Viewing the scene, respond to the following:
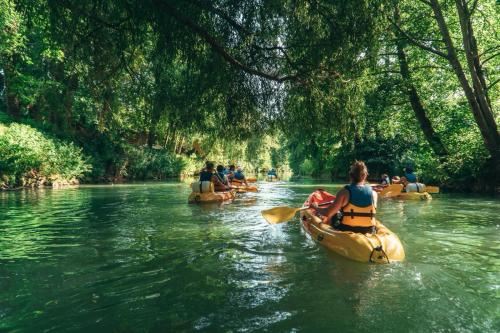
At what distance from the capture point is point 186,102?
5484 mm

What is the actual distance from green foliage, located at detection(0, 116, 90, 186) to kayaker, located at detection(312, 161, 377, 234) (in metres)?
17.5

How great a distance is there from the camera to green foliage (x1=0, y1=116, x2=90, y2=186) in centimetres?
1850

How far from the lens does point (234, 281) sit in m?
4.63

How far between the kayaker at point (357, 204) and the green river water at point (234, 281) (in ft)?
1.92

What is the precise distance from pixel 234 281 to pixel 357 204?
223cm

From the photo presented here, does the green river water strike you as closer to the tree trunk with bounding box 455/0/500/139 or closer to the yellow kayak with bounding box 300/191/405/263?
the yellow kayak with bounding box 300/191/405/263

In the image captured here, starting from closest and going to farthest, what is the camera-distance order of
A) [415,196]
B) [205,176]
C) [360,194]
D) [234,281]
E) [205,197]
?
[234,281]
[360,194]
[205,197]
[205,176]
[415,196]

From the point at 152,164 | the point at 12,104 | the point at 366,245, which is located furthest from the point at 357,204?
the point at 152,164

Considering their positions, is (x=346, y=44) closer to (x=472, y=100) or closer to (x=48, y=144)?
(x=472, y=100)

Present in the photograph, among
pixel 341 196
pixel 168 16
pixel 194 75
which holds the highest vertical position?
pixel 168 16

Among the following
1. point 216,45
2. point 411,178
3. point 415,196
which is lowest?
point 415,196

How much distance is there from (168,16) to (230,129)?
1962mm

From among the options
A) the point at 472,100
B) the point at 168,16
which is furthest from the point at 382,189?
the point at 168,16

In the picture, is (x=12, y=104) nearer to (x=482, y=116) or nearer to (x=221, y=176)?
(x=221, y=176)
